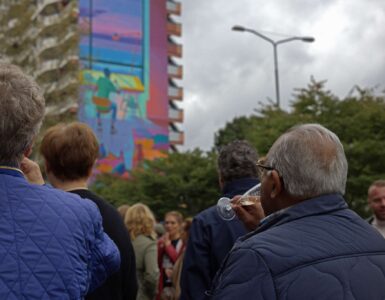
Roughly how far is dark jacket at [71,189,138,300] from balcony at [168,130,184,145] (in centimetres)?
7866

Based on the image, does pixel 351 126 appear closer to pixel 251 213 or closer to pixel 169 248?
pixel 169 248

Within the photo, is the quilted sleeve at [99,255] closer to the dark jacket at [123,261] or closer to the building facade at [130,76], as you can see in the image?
the dark jacket at [123,261]

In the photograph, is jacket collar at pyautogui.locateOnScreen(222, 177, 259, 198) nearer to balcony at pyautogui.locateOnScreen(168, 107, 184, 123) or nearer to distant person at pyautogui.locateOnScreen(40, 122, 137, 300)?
distant person at pyautogui.locateOnScreen(40, 122, 137, 300)

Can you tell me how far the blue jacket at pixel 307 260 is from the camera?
6.78ft

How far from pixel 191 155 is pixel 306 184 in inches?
1348

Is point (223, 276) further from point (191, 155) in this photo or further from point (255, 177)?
point (191, 155)

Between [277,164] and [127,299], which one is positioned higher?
[277,164]

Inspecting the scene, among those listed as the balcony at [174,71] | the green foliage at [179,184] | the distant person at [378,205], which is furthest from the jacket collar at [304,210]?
the balcony at [174,71]

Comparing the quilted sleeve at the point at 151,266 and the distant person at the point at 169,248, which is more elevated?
the quilted sleeve at the point at 151,266

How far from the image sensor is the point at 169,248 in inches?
302

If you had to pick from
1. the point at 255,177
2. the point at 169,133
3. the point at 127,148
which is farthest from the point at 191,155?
the point at 169,133

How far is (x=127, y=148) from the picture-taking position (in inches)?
3019

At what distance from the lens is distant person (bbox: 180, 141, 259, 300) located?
3969 mm

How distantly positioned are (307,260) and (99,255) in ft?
2.32
